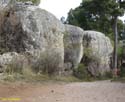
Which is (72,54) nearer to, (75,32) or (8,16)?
(75,32)

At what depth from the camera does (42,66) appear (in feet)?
71.4

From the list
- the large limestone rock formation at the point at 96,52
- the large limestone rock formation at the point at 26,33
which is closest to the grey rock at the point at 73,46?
the large limestone rock formation at the point at 96,52

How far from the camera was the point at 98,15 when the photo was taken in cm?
4044

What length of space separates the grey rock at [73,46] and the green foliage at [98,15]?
30.0ft

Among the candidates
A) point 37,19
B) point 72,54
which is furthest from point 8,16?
A: point 72,54

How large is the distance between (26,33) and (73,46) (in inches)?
255

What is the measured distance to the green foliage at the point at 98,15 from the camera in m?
36.3

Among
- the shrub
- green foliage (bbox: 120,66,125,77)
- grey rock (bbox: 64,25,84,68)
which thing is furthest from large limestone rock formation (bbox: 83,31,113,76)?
grey rock (bbox: 64,25,84,68)

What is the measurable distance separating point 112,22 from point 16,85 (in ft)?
79.4

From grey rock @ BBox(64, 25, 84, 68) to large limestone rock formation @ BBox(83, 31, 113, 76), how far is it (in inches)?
79.1

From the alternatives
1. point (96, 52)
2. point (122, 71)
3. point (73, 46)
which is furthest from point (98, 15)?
point (73, 46)

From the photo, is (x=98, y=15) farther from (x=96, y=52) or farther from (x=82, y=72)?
(x=82, y=72)

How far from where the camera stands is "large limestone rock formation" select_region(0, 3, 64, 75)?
21578 millimetres

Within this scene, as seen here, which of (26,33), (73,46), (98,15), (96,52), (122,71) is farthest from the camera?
(98,15)
